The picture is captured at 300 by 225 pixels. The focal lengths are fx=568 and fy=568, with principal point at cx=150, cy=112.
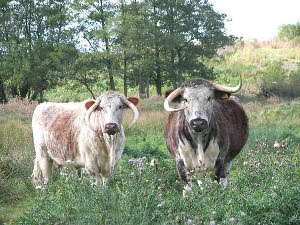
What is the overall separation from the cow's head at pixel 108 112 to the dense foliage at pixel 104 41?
24577 millimetres

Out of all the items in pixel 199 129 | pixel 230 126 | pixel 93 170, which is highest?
pixel 199 129

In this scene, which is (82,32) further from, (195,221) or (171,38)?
(195,221)

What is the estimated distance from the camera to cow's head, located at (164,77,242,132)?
261 inches

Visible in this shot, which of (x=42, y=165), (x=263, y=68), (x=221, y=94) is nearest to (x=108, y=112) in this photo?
(x=221, y=94)

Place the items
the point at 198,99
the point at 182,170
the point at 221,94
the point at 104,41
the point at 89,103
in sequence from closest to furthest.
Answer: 1. the point at 198,99
2. the point at 182,170
3. the point at 221,94
4. the point at 89,103
5. the point at 104,41

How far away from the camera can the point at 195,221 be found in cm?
479

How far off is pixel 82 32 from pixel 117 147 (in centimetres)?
2807

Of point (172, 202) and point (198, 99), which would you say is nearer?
point (172, 202)

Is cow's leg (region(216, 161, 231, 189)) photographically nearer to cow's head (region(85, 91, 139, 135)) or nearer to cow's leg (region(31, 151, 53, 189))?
cow's head (region(85, 91, 139, 135))

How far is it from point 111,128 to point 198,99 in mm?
1427

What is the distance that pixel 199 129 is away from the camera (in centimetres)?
659

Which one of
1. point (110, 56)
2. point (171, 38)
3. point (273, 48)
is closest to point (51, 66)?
point (110, 56)

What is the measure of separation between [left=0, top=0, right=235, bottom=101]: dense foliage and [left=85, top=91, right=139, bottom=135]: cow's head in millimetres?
24577

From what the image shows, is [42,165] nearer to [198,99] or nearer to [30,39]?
[198,99]
